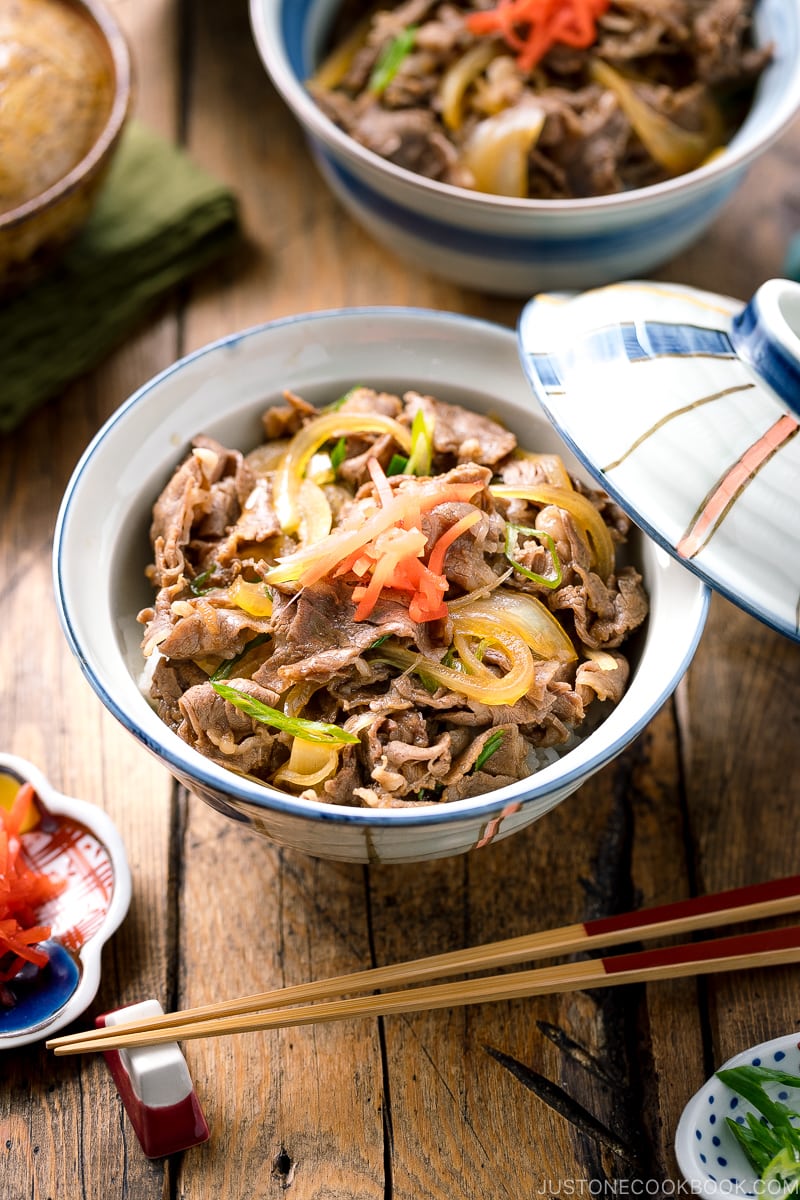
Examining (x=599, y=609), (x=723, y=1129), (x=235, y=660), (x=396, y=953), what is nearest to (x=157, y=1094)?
(x=396, y=953)

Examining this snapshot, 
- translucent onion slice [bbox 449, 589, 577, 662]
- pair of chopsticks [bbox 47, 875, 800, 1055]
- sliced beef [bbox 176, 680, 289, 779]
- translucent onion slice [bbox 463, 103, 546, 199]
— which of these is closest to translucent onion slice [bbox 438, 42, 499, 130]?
translucent onion slice [bbox 463, 103, 546, 199]

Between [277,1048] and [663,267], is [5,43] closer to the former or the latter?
[663,267]

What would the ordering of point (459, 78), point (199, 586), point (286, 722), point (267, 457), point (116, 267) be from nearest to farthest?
point (286, 722) < point (199, 586) < point (267, 457) < point (459, 78) < point (116, 267)

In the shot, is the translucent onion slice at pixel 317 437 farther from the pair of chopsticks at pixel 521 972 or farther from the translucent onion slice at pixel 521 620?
the pair of chopsticks at pixel 521 972

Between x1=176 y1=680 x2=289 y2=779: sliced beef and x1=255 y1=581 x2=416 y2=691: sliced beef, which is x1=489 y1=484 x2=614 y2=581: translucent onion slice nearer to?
x1=255 y1=581 x2=416 y2=691: sliced beef

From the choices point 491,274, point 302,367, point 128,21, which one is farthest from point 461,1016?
point 128,21

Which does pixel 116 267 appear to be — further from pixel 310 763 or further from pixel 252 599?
pixel 310 763
